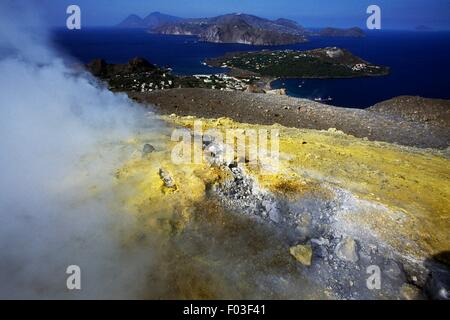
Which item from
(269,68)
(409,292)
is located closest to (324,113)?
(409,292)

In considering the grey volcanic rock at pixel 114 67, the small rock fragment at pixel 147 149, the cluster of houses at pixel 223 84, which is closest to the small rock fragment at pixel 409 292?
the small rock fragment at pixel 147 149

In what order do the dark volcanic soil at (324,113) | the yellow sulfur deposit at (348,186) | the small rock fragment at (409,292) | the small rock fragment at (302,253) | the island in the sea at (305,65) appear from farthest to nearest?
1. the island in the sea at (305,65)
2. the dark volcanic soil at (324,113)
3. the yellow sulfur deposit at (348,186)
4. the small rock fragment at (302,253)
5. the small rock fragment at (409,292)

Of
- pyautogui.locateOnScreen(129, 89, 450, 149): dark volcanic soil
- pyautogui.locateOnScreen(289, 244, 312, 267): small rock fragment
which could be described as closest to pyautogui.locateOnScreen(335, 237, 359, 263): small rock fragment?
pyautogui.locateOnScreen(289, 244, 312, 267): small rock fragment

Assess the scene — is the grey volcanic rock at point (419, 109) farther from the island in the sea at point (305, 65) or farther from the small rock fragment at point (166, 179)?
the island in the sea at point (305, 65)

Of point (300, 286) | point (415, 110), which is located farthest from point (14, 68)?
point (415, 110)

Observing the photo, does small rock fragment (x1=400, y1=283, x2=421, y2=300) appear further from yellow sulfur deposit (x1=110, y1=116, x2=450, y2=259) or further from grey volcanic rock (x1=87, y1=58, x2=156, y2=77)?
grey volcanic rock (x1=87, y1=58, x2=156, y2=77)

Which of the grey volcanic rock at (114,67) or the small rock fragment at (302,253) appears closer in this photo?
the small rock fragment at (302,253)

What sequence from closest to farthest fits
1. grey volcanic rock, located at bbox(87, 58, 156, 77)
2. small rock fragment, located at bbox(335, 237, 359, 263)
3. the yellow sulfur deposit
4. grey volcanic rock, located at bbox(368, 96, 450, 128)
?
small rock fragment, located at bbox(335, 237, 359, 263) < the yellow sulfur deposit < grey volcanic rock, located at bbox(368, 96, 450, 128) < grey volcanic rock, located at bbox(87, 58, 156, 77)
